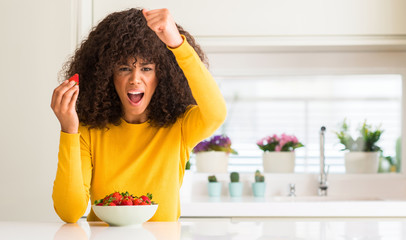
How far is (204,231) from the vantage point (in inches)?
47.5

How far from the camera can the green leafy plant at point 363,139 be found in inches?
120

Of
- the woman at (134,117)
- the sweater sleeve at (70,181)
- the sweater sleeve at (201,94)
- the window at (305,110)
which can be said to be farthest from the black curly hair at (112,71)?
the window at (305,110)

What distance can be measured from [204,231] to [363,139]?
2088 millimetres

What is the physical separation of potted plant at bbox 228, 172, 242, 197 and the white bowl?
163cm

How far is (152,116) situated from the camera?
5.32 ft

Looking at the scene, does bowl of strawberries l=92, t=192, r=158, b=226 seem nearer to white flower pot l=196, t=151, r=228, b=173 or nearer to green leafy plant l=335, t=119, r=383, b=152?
white flower pot l=196, t=151, r=228, b=173

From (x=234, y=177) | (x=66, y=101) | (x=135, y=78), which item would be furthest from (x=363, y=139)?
(x=66, y=101)

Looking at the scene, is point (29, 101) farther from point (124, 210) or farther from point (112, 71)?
point (124, 210)

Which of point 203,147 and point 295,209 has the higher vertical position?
point 203,147

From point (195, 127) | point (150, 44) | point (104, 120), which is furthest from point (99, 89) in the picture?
point (195, 127)

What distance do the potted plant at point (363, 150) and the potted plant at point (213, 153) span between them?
26.8 inches

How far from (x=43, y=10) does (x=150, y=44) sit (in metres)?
1.32

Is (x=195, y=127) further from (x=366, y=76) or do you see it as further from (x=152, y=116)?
(x=366, y=76)

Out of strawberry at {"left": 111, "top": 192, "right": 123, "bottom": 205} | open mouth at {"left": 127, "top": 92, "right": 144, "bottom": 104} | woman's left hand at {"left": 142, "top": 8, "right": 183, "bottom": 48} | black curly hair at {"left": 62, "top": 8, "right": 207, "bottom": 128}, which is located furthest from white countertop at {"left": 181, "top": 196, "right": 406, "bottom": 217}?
woman's left hand at {"left": 142, "top": 8, "right": 183, "bottom": 48}
